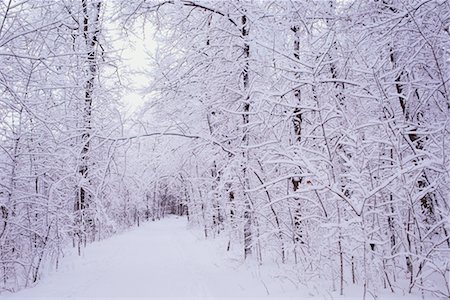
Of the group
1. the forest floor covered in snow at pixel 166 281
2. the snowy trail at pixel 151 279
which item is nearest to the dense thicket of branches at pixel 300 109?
the forest floor covered in snow at pixel 166 281

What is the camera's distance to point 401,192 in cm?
507

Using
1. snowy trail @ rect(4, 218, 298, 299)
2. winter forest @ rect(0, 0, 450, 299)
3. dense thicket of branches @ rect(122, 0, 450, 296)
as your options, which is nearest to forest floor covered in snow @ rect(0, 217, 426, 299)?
snowy trail @ rect(4, 218, 298, 299)

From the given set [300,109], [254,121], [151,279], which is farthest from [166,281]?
[300,109]

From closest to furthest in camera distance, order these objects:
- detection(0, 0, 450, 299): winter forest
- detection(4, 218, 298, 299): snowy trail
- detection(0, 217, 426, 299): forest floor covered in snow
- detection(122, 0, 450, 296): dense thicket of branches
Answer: detection(0, 0, 450, 299): winter forest, detection(122, 0, 450, 296): dense thicket of branches, detection(0, 217, 426, 299): forest floor covered in snow, detection(4, 218, 298, 299): snowy trail

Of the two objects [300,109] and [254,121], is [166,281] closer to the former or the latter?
[254,121]

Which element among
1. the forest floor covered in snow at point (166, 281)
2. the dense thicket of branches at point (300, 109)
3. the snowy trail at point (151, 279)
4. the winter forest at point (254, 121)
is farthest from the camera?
the snowy trail at point (151, 279)

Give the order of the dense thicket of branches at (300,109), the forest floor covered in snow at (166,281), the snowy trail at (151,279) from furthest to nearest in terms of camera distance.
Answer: the snowy trail at (151,279) < the forest floor covered in snow at (166,281) < the dense thicket of branches at (300,109)

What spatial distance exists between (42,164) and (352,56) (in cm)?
693

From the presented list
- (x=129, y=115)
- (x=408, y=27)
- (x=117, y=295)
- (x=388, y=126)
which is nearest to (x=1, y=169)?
(x=129, y=115)

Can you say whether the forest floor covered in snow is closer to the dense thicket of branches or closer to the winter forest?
the winter forest

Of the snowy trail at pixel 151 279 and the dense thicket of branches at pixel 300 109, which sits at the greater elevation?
the dense thicket of branches at pixel 300 109

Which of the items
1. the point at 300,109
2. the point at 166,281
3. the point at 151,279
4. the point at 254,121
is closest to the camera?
the point at 254,121

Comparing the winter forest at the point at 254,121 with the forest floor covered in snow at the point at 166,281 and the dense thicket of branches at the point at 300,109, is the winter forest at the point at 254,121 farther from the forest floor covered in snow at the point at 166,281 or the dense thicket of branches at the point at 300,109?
the forest floor covered in snow at the point at 166,281

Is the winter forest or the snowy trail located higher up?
the winter forest
